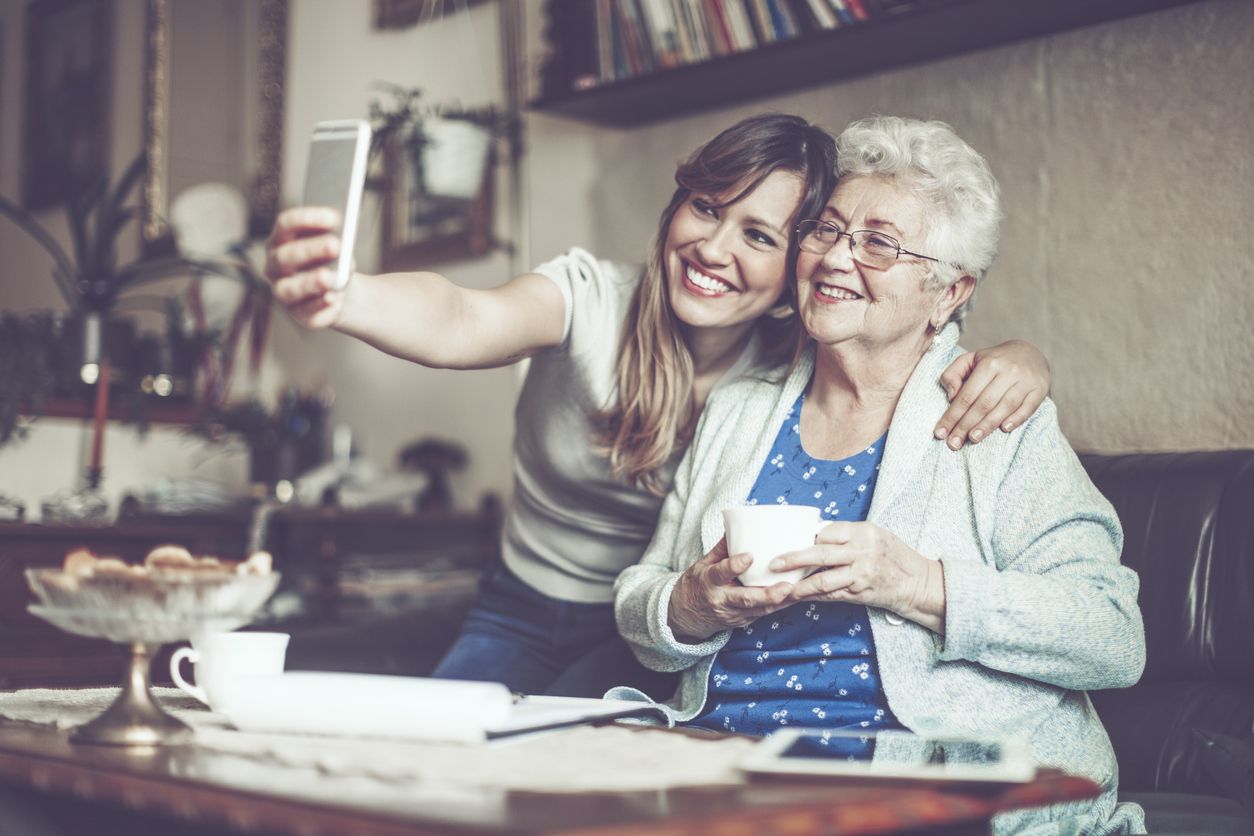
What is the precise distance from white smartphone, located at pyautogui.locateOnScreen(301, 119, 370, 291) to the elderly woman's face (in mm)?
727

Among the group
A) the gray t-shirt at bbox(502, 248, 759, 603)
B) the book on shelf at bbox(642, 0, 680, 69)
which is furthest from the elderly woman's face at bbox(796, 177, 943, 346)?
the book on shelf at bbox(642, 0, 680, 69)

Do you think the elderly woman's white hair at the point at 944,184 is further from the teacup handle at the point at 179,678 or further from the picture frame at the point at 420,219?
the picture frame at the point at 420,219

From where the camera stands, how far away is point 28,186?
17.3ft

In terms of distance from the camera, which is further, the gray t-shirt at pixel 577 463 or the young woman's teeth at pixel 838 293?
the gray t-shirt at pixel 577 463

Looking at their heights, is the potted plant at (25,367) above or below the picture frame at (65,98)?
below

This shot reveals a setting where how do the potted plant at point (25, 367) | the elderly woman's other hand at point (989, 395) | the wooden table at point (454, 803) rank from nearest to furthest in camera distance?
the wooden table at point (454, 803) → the elderly woman's other hand at point (989, 395) → the potted plant at point (25, 367)

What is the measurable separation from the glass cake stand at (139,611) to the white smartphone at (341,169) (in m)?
0.31

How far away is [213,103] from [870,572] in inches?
142

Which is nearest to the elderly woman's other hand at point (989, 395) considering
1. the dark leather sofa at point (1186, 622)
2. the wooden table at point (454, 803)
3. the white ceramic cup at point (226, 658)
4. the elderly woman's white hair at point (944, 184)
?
the elderly woman's white hair at point (944, 184)

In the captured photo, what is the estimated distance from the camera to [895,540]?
1.36 meters

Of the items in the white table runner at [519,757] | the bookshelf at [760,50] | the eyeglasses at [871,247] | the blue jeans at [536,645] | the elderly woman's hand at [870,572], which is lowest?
the blue jeans at [536,645]

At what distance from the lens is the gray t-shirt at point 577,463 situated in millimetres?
1910

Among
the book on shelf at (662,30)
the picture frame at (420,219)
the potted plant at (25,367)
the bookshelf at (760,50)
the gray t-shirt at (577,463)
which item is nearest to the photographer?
the gray t-shirt at (577,463)

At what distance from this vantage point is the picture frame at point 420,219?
3156 mm
